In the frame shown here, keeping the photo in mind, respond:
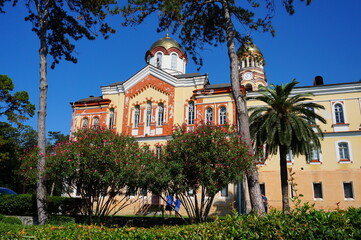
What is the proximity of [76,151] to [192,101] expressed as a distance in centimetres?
1622

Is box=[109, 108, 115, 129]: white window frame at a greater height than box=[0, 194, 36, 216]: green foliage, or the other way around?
box=[109, 108, 115, 129]: white window frame

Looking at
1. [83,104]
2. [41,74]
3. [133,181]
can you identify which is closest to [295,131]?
[133,181]

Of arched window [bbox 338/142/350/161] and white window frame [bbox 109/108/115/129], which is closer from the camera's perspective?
arched window [bbox 338/142/350/161]

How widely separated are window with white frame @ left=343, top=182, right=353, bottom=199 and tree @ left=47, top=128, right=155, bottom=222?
56.4 feet

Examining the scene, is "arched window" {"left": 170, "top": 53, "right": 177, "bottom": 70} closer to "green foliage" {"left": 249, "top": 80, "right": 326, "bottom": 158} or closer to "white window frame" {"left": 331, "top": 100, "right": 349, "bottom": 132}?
"green foliage" {"left": 249, "top": 80, "right": 326, "bottom": 158}

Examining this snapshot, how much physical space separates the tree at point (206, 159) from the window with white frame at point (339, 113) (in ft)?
49.7

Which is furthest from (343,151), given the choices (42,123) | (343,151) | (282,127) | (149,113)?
(42,123)

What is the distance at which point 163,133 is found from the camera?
27688 mm

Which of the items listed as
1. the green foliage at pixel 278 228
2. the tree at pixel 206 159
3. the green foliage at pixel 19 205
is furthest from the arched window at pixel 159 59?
the green foliage at pixel 278 228

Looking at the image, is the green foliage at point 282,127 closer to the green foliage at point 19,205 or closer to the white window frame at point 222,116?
the white window frame at point 222,116

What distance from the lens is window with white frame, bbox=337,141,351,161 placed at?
79.3 ft

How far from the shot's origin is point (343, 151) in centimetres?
2442

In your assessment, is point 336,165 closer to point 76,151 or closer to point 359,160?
point 359,160

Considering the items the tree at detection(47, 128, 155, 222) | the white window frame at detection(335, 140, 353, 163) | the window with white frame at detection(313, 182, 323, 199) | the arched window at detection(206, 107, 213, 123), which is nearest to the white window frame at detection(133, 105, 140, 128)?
the arched window at detection(206, 107, 213, 123)
